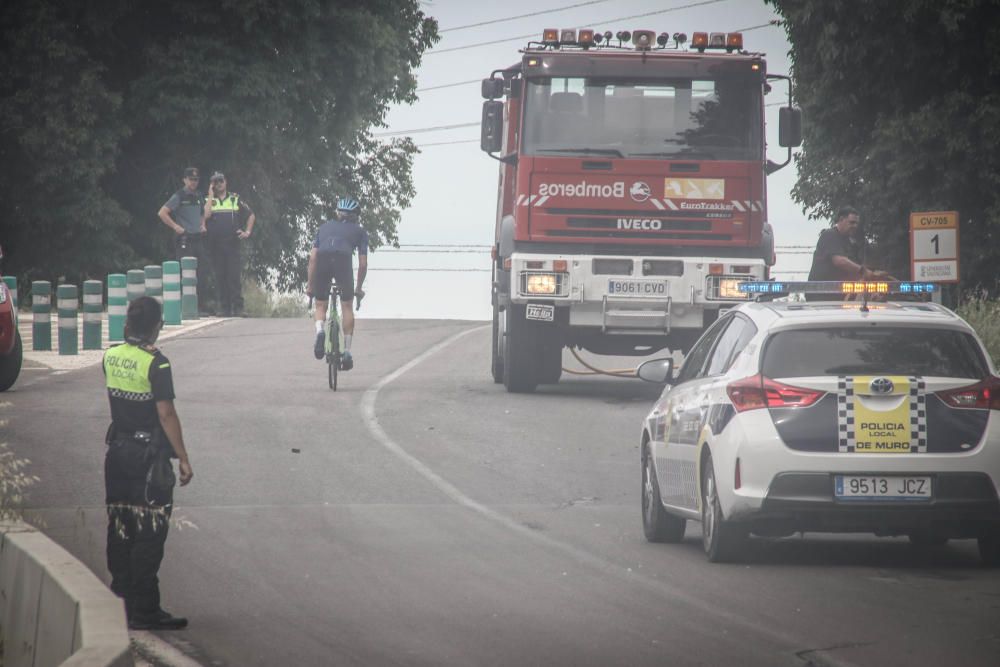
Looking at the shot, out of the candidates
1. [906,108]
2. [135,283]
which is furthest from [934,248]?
[906,108]

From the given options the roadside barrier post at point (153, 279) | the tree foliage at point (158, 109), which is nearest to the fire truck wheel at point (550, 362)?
the roadside barrier post at point (153, 279)

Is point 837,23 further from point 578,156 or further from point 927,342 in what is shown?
point 927,342

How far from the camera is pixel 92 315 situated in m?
26.1

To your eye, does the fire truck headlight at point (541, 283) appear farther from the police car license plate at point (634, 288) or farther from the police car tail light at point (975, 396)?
the police car tail light at point (975, 396)

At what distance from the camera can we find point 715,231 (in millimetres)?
20938

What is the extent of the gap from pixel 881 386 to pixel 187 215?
873 inches

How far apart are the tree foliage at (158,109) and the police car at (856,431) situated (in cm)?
3180

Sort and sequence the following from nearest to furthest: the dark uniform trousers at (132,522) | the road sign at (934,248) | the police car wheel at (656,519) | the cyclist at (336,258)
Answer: the dark uniform trousers at (132,522), the police car wheel at (656,519), the road sign at (934,248), the cyclist at (336,258)

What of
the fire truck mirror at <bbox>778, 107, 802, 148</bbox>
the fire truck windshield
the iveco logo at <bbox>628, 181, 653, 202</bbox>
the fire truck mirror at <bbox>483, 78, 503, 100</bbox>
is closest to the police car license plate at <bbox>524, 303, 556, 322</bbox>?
the iveco logo at <bbox>628, 181, 653, 202</bbox>

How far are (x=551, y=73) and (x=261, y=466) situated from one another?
670cm

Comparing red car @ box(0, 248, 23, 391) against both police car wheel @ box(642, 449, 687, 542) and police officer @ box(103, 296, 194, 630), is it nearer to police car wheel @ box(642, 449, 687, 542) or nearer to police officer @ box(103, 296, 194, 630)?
police car wheel @ box(642, 449, 687, 542)

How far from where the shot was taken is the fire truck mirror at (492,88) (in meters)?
21.0

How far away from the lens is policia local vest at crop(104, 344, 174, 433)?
9430 mm

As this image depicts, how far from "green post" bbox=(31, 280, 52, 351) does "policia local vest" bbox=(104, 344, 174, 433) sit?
52.9ft
